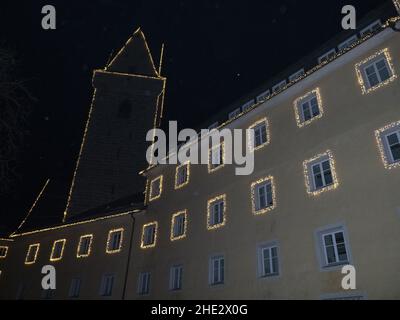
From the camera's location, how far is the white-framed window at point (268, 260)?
53.7ft

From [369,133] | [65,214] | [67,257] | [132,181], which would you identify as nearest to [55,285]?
[67,257]

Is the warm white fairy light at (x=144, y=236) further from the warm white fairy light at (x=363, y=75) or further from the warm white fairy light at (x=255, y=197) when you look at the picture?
the warm white fairy light at (x=363, y=75)

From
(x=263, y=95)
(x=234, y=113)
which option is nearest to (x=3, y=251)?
(x=234, y=113)

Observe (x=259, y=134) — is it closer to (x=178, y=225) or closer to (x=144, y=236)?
(x=178, y=225)

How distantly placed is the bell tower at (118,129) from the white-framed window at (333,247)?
96.0 ft

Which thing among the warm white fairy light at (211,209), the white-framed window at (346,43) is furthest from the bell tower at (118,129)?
the white-framed window at (346,43)

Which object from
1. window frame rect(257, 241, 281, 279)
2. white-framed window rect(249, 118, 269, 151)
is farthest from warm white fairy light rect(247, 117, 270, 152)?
window frame rect(257, 241, 281, 279)

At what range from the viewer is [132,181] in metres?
41.7

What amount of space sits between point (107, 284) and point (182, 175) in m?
10.4

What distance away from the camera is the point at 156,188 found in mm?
28094

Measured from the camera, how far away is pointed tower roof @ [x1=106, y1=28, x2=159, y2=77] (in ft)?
166

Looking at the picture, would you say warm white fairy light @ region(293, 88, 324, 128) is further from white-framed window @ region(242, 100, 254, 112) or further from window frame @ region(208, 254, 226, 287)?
window frame @ region(208, 254, 226, 287)

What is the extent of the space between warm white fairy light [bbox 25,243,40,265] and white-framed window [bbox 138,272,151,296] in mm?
14401

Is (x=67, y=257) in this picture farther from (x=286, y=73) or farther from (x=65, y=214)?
(x=286, y=73)
